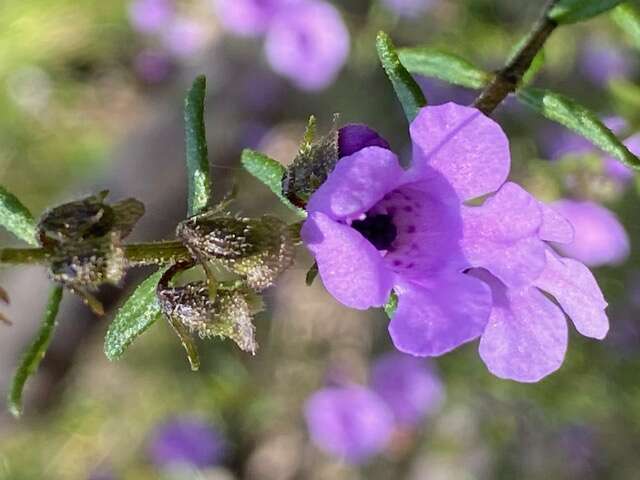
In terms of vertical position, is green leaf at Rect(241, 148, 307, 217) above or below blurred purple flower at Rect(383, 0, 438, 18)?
above

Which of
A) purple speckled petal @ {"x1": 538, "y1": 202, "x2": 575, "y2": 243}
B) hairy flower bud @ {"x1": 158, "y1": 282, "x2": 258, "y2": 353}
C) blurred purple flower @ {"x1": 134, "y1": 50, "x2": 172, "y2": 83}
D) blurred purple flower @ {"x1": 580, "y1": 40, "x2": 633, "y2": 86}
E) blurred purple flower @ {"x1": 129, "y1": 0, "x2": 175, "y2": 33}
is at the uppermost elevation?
purple speckled petal @ {"x1": 538, "y1": 202, "x2": 575, "y2": 243}

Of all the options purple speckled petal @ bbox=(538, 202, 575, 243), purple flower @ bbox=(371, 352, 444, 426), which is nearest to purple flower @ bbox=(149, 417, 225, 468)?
purple flower @ bbox=(371, 352, 444, 426)

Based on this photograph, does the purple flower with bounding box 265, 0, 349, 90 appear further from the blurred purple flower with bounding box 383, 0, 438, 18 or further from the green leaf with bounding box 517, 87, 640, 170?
the green leaf with bounding box 517, 87, 640, 170

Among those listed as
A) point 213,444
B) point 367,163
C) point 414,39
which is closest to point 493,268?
point 367,163

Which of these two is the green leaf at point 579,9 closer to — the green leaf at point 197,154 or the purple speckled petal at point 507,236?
the purple speckled petal at point 507,236

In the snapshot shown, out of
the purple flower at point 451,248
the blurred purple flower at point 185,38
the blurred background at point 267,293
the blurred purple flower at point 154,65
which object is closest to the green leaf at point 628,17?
the purple flower at point 451,248

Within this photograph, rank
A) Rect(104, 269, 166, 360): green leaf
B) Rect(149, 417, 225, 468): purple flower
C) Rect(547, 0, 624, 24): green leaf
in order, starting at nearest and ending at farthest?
Rect(104, 269, 166, 360): green leaf < Rect(547, 0, 624, 24): green leaf < Rect(149, 417, 225, 468): purple flower

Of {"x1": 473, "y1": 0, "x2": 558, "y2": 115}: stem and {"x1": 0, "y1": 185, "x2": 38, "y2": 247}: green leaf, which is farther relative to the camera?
{"x1": 473, "y1": 0, "x2": 558, "y2": 115}: stem

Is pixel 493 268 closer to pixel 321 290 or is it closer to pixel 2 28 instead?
pixel 321 290
